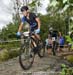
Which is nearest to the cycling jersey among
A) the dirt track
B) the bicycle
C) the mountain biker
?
the mountain biker

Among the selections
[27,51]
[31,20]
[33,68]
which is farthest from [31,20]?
[33,68]

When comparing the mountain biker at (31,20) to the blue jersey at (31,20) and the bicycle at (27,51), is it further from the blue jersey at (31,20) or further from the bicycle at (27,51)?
the bicycle at (27,51)

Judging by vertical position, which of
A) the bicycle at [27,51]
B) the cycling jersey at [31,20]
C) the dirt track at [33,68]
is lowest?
the dirt track at [33,68]

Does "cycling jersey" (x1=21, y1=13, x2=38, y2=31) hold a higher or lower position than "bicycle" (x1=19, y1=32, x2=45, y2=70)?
higher

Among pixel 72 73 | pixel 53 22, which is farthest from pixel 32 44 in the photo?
pixel 53 22

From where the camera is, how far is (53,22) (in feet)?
174

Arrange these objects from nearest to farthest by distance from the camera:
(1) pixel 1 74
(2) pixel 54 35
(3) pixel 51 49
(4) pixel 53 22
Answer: (1) pixel 1 74, (3) pixel 51 49, (2) pixel 54 35, (4) pixel 53 22

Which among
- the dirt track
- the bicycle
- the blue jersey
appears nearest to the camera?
the dirt track

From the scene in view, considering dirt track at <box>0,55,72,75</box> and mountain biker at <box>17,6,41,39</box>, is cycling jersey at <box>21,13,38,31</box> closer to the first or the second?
mountain biker at <box>17,6,41,39</box>

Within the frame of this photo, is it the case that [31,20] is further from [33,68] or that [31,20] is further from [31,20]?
[33,68]

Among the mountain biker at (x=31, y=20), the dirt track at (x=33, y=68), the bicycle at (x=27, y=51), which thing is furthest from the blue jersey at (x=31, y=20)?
the dirt track at (x=33, y=68)

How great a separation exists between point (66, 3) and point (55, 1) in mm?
132

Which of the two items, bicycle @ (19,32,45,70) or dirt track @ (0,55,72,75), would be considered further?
bicycle @ (19,32,45,70)

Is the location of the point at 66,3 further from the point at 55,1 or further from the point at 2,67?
the point at 2,67
